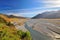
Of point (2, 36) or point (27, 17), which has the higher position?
point (27, 17)

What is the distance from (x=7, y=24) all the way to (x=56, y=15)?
1222mm

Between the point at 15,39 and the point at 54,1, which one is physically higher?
the point at 54,1

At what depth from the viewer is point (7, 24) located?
3.29 meters

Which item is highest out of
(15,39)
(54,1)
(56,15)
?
(54,1)

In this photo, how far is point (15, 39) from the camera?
2.59 metres

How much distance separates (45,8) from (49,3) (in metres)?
0.12

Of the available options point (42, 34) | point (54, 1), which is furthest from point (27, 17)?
point (42, 34)

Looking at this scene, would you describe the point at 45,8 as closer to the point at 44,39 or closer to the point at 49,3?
the point at 49,3

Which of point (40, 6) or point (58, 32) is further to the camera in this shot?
point (40, 6)

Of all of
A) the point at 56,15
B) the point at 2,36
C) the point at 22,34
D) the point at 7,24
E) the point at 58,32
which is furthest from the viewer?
the point at 7,24

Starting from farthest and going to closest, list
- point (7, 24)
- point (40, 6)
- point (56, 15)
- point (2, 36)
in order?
point (40, 6), point (7, 24), point (2, 36), point (56, 15)

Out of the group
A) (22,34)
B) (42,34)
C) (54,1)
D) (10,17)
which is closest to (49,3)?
(54,1)

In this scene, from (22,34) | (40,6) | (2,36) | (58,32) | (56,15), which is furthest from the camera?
(40,6)

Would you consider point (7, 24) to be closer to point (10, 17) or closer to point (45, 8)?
point (10, 17)
